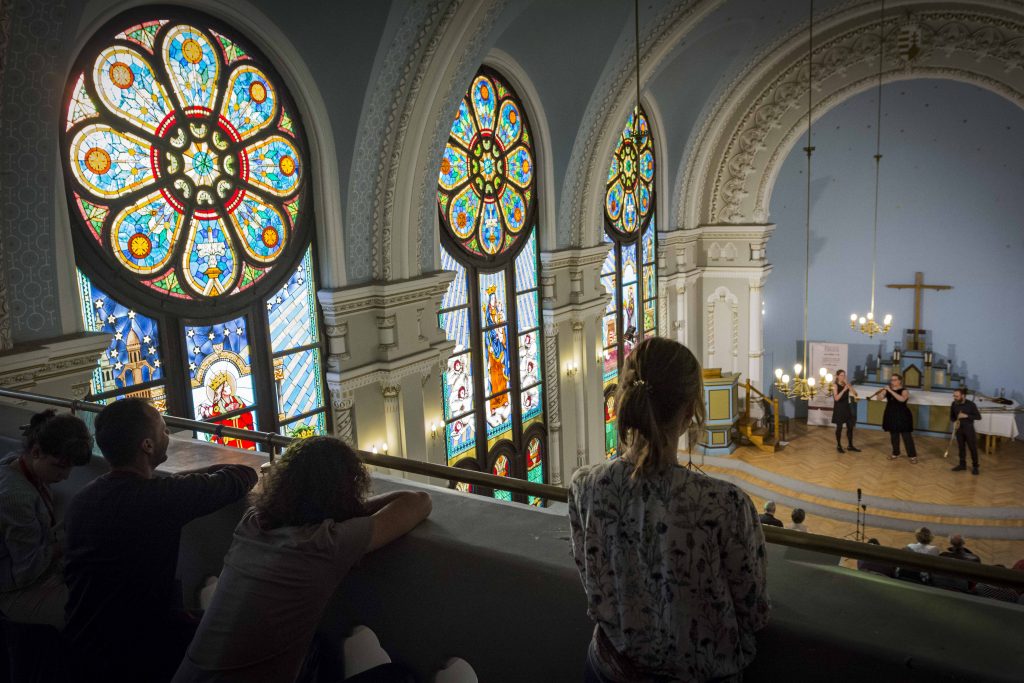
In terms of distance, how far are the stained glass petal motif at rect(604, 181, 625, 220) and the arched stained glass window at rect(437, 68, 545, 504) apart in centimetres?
237

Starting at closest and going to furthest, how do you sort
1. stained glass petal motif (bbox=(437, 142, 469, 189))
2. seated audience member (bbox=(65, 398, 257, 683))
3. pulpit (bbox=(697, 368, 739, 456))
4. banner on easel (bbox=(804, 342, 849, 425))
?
seated audience member (bbox=(65, 398, 257, 683))
stained glass petal motif (bbox=(437, 142, 469, 189))
pulpit (bbox=(697, 368, 739, 456))
banner on easel (bbox=(804, 342, 849, 425))

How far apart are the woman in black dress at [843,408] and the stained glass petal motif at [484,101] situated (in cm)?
799

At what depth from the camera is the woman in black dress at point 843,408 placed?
13.4 m

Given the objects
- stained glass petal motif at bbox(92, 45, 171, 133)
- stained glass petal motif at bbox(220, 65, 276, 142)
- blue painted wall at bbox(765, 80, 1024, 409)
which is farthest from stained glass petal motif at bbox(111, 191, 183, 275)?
blue painted wall at bbox(765, 80, 1024, 409)

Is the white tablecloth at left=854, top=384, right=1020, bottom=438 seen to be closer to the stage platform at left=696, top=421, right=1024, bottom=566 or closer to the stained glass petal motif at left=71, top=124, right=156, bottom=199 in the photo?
the stage platform at left=696, top=421, right=1024, bottom=566

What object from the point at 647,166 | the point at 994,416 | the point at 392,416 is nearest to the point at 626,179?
the point at 647,166

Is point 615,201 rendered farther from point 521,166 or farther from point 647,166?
point 521,166

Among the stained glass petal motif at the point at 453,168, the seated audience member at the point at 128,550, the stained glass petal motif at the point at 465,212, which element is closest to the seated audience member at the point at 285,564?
the seated audience member at the point at 128,550

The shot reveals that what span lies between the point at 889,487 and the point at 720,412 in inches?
117

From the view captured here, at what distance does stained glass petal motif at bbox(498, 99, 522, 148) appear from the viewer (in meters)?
9.21

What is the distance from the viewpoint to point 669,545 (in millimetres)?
1548

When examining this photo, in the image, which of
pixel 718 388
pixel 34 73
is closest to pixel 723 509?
pixel 34 73

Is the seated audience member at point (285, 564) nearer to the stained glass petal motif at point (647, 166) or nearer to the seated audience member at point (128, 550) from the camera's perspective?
the seated audience member at point (128, 550)

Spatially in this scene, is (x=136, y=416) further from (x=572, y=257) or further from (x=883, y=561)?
A: (x=572, y=257)
